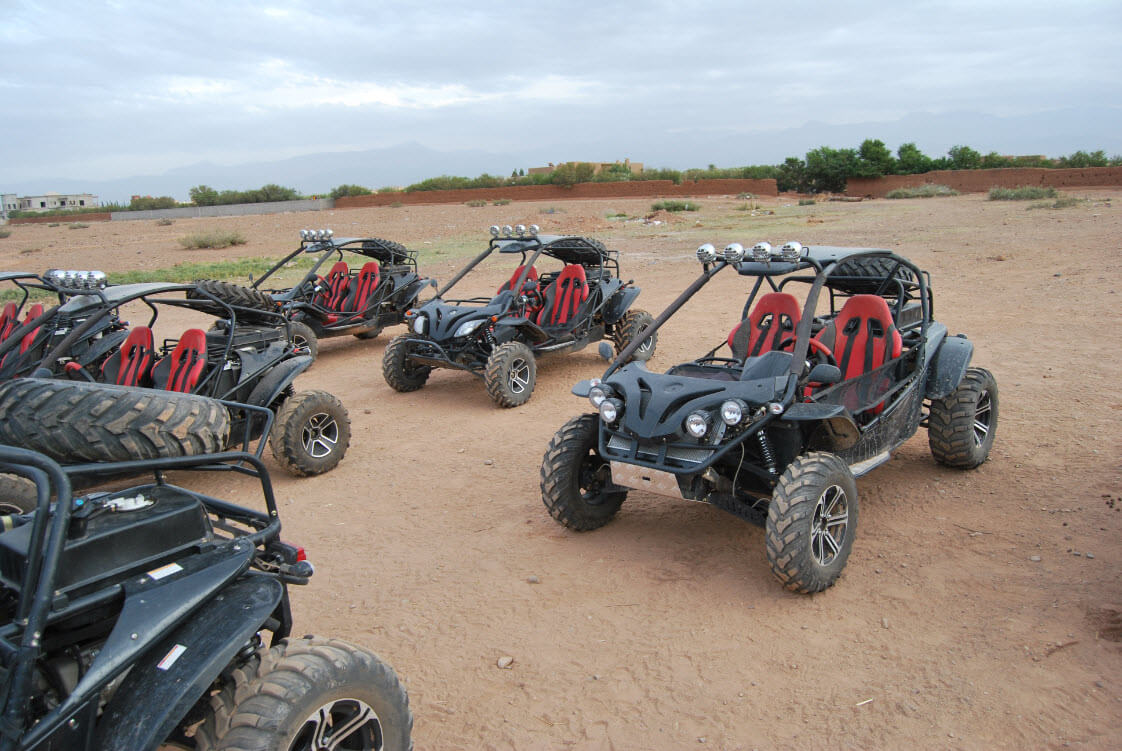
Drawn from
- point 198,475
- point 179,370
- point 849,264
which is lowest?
point 198,475

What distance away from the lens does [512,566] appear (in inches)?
198

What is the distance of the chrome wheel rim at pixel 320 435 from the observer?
22.5 ft

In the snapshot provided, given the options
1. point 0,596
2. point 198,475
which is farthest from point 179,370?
point 0,596

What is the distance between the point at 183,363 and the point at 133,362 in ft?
1.73

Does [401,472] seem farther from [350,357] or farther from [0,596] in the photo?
[350,357]

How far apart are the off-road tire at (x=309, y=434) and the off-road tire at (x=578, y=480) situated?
2526mm

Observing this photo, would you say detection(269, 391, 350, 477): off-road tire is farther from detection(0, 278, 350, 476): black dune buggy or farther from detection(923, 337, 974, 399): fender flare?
detection(923, 337, 974, 399): fender flare

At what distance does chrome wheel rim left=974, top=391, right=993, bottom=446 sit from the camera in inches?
246

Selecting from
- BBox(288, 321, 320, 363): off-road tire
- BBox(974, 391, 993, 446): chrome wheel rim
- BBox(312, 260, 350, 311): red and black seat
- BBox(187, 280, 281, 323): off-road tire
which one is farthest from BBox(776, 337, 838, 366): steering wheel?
BBox(312, 260, 350, 311): red and black seat

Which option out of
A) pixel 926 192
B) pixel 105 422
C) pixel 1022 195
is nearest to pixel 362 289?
pixel 105 422

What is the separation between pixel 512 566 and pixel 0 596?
115 inches

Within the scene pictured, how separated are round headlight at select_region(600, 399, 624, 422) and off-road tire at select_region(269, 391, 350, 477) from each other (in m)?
3.03

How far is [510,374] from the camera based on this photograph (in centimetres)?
873

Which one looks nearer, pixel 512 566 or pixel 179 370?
pixel 512 566
